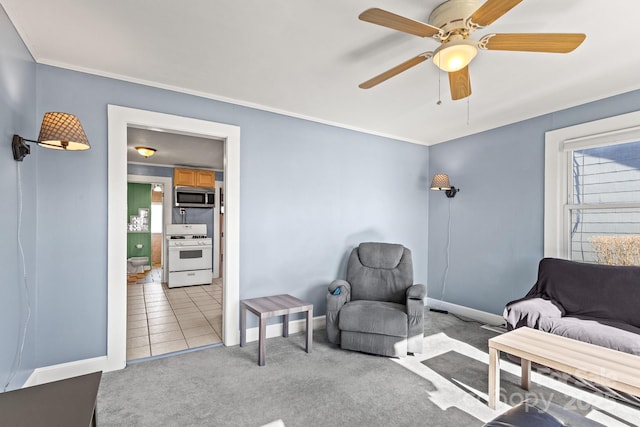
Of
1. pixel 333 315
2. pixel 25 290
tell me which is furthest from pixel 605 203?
pixel 25 290

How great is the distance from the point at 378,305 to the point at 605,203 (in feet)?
7.83

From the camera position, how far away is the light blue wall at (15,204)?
1813mm

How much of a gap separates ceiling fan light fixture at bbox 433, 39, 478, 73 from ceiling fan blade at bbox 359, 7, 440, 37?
4.9 inches

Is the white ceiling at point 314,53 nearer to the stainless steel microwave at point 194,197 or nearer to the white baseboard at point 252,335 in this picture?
the white baseboard at point 252,335

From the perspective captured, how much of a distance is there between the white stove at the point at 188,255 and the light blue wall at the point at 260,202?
3265 mm

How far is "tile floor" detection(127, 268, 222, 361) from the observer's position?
3178mm

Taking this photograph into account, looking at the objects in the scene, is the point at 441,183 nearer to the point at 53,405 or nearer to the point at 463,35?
the point at 463,35

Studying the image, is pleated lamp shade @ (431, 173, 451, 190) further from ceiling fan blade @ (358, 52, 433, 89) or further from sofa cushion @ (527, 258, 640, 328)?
ceiling fan blade @ (358, 52, 433, 89)

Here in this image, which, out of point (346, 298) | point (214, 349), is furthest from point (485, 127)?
point (214, 349)

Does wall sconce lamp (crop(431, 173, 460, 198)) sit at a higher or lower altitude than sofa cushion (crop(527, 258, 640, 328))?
higher

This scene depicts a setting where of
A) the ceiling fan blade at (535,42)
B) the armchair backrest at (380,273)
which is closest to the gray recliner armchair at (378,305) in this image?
the armchair backrest at (380,273)

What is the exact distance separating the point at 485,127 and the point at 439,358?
111 inches

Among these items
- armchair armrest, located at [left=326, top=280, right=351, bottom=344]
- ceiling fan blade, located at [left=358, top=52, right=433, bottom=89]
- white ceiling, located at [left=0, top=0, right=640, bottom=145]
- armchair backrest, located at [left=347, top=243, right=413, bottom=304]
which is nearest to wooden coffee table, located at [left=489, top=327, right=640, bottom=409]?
armchair backrest, located at [left=347, top=243, right=413, bottom=304]

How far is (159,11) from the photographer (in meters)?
1.87
